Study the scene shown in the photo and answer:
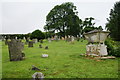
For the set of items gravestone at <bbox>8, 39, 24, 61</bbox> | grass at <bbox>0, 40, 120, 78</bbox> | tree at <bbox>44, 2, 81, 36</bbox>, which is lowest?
grass at <bbox>0, 40, 120, 78</bbox>

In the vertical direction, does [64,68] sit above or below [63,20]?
below

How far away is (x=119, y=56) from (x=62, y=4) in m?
47.3

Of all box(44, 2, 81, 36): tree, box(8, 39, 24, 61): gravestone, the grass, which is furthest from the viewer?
box(44, 2, 81, 36): tree

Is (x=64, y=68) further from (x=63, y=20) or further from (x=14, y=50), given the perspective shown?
(x=63, y=20)

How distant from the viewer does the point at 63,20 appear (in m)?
51.2

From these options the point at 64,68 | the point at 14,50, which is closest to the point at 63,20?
the point at 14,50

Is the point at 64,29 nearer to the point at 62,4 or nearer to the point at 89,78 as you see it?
the point at 62,4

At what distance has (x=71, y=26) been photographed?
5144 centimetres

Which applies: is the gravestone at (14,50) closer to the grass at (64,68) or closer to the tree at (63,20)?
the grass at (64,68)

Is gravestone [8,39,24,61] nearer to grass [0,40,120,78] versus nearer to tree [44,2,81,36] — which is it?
grass [0,40,120,78]

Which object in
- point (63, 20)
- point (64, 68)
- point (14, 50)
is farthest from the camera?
point (63, 20)

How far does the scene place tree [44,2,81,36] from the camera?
→ 5088 cm

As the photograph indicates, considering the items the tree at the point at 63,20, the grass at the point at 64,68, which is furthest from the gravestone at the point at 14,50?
the tree at the point at 63,20

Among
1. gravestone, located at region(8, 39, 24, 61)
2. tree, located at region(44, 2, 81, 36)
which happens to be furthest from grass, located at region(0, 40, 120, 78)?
tree, located at region(44, 2, 81, 36)
